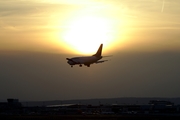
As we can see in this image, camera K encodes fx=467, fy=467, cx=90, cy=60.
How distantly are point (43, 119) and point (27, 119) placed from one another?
4309mm

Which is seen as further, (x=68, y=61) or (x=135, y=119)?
(x=68, y=61)

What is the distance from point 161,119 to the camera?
115m

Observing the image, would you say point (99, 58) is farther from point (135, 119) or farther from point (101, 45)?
point (135, 119)

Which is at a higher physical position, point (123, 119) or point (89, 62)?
Answer: point (89, 62)

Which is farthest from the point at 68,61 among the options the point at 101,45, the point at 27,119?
the point at 27,119

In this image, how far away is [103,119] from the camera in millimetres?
115500

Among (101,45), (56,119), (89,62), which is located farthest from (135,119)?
(101,45)

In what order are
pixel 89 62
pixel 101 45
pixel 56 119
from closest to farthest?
pixel 56 119 < pixel 89 62 < pixel 101 45

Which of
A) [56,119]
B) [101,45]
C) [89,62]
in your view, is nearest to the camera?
[56,119]

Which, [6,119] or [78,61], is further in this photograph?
[78,61]

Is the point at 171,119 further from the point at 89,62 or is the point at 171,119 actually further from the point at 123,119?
the point at 89,62

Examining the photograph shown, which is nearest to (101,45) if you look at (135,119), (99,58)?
(99,58)

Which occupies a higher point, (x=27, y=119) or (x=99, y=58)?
(x=99, y=58)

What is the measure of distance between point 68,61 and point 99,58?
10995 mm
